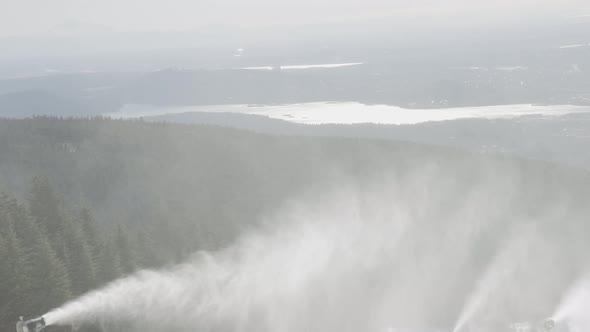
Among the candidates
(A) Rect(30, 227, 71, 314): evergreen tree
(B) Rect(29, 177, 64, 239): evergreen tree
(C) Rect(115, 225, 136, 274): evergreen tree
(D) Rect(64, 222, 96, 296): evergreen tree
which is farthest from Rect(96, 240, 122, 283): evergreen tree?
(A) Rect(30, 227, 71, 314): evergreen tree

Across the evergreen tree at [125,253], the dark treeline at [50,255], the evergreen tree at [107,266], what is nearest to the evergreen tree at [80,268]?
the dark treeline at [50,255]

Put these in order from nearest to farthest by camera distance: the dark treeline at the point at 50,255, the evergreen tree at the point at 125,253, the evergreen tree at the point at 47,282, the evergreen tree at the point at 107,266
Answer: the dark treeline at the point at 50,255 → the evergreen tree at the point at 47,282 → the evergreen tree at the point at 107,266 → the evergreen tree at the point at 125,253

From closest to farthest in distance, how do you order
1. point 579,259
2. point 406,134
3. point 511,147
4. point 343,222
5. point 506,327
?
1. point 506,327
2. point 579,259
3. point 343,222
4. point 511,147
5. point 406,134

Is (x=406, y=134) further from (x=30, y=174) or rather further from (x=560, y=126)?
(x=30, y=174)

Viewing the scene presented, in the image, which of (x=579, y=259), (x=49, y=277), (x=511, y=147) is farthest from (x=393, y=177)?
(x=49, y=277)

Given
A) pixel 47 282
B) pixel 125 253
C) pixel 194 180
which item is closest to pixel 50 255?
pixel 47 282

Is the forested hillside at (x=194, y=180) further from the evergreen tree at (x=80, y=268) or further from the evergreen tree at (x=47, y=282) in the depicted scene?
the evergreen tree at (x=47, y=282)
